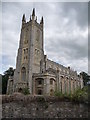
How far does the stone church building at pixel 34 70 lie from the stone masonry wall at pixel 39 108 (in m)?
26.5

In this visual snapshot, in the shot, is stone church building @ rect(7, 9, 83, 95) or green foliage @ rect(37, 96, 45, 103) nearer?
green foliage @ rect(37, 96, 45, 103)

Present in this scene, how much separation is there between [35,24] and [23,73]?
18.9m

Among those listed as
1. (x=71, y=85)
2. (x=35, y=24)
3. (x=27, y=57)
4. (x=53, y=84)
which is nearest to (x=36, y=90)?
(x=53, y=84)

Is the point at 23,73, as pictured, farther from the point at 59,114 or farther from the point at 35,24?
the point at 59,114

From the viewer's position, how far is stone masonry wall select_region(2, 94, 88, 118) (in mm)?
11539

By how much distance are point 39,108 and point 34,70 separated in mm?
33093

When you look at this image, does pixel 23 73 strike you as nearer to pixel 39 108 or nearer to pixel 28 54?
pixel 28 54

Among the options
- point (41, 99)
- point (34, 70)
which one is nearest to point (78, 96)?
point (41, 99)

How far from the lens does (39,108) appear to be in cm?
1183

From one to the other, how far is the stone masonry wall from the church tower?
29604mm

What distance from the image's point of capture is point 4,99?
12055mm

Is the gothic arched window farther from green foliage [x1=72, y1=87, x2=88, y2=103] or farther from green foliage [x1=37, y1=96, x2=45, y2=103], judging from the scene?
green foliage [x1=72, y1=87, x2=88, y2=103]

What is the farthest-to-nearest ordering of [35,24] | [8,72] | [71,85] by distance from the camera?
[8,72], [71,85], [35,24]

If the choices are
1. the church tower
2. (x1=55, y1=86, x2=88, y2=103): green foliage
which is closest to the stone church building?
the church tower
